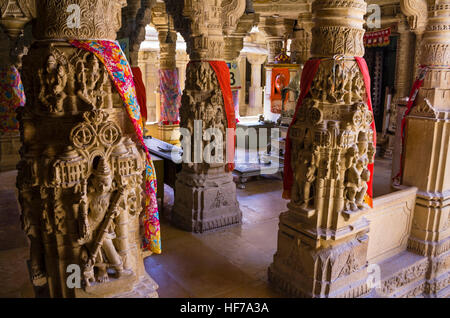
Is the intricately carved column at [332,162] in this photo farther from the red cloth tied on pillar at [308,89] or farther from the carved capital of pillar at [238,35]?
the carved capital of pillar at [238,35]

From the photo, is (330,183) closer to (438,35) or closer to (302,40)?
(438,35)

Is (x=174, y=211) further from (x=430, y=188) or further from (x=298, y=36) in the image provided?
(x=298, y=36)

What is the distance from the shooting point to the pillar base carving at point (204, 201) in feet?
19.7

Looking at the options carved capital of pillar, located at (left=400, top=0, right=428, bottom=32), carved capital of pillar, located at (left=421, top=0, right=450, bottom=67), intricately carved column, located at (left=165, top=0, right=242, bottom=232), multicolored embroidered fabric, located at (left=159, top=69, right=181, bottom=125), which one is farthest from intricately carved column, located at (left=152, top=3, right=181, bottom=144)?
carved capital of pillar, located at (left=421, top=0, right=450, bottom=67)

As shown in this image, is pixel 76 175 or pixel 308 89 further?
pixel 308 89

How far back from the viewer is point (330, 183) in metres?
3.93

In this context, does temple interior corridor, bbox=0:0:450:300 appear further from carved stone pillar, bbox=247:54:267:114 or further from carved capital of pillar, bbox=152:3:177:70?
carved stone pillar, bbox=247:54:267:114

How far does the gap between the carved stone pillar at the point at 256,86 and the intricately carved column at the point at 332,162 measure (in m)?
15.4

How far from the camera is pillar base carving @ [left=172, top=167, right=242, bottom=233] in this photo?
6.00m

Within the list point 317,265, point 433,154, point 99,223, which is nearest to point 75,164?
point 99,223

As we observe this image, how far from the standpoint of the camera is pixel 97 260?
8.68 feet

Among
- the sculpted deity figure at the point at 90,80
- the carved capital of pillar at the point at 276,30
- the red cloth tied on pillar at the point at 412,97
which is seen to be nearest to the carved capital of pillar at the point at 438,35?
the red cloth tied on pillar at the point at 412,97

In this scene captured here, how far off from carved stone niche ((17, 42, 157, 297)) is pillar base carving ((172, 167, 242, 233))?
3244 mm

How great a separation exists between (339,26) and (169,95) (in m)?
9.36
